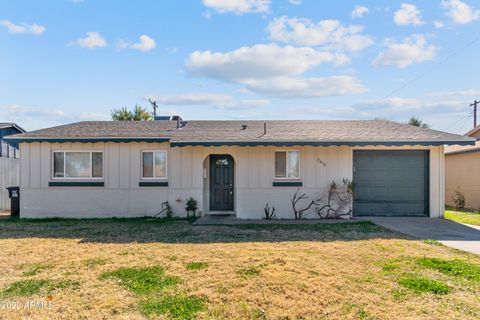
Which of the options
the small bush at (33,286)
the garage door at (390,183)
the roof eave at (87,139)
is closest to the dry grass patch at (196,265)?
the small bush at (33,286)

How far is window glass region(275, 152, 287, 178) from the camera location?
1239cm

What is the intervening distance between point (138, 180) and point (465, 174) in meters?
15.8

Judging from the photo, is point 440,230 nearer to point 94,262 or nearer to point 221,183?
point 221,183

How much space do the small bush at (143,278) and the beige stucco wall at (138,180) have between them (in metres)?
6.43

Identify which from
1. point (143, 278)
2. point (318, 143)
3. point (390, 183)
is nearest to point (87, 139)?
point (143, 278)

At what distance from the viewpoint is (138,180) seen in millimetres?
12453

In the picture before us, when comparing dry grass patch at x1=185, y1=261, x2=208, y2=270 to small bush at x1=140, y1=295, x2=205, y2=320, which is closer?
small bush at x1=140, y1=295, x2=205, y2=320

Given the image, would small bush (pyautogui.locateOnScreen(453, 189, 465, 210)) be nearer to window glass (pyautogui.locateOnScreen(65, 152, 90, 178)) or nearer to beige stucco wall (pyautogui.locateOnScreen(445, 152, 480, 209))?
beige stucco wall (pyautogui.locateOnScreen(445, 152, 480, 209))

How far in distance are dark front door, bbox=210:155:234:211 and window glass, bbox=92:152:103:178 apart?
419 cm

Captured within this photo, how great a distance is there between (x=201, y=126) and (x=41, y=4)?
24.6ft

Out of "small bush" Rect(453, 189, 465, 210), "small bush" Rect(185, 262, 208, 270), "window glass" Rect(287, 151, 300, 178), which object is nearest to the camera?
"small bush" Rect(185, 262, 208, 270)

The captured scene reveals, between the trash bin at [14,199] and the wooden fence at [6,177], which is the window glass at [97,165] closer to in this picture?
the trash bin at [14,199]

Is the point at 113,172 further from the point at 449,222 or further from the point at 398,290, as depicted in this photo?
the point at 449,222

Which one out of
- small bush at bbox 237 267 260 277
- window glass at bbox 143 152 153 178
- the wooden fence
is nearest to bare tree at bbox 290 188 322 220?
window glass at bbox 143 152 153 178
